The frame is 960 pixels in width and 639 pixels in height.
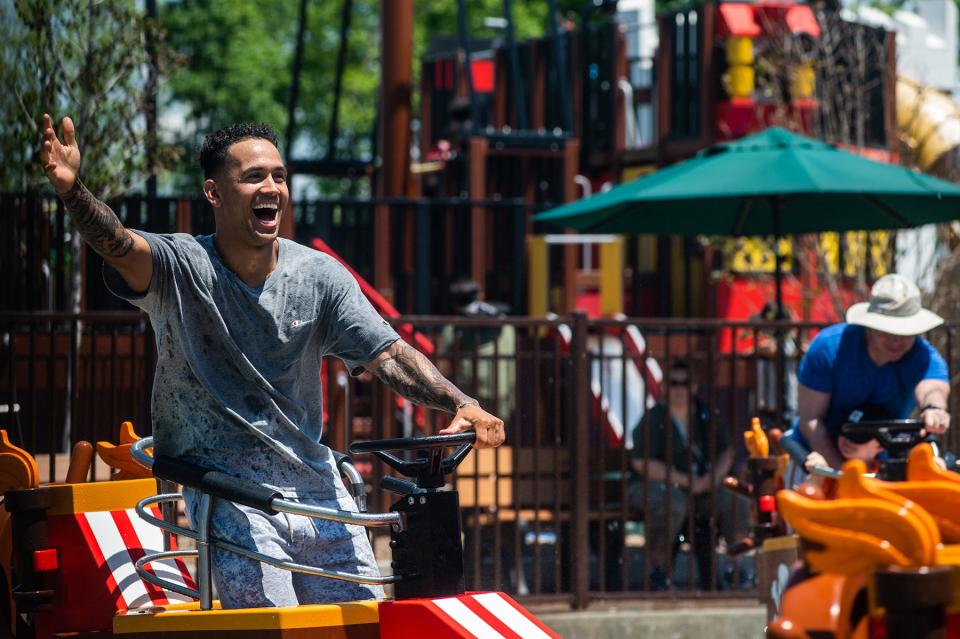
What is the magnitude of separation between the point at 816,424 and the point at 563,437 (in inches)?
104

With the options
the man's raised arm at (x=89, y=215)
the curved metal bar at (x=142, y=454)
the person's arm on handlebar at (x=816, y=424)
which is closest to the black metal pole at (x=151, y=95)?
the person's arm on handlebar at (x=816, y=424)

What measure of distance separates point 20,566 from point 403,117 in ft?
33.9

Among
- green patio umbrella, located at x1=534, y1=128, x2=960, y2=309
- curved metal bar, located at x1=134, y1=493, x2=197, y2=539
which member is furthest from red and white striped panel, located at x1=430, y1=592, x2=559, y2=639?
green patio umbrella, located at x1=534, y1=128, x2=960, y2=309

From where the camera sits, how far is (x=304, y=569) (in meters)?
3.89

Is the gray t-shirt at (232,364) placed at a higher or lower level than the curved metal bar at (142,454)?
higher

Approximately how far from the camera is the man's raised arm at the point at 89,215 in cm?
378

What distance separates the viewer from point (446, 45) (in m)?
22.8

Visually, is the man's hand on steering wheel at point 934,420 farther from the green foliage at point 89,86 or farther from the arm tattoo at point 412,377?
the green foliage at point 89,86

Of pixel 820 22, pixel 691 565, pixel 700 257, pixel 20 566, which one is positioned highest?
pixel 820 22

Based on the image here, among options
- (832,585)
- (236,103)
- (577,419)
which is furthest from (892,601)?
(236,103)

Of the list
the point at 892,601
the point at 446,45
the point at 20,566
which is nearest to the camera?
the point at 892,601

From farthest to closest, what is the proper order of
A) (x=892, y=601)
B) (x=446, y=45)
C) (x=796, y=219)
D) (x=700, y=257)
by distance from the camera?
(x=446, y=45) → (x=700, y=257) → (x=796, y=219) → (x=892, y=601)

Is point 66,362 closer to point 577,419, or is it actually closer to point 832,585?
point 577,419

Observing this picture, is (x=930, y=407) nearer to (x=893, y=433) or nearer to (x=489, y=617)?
(x=893, y=433)
